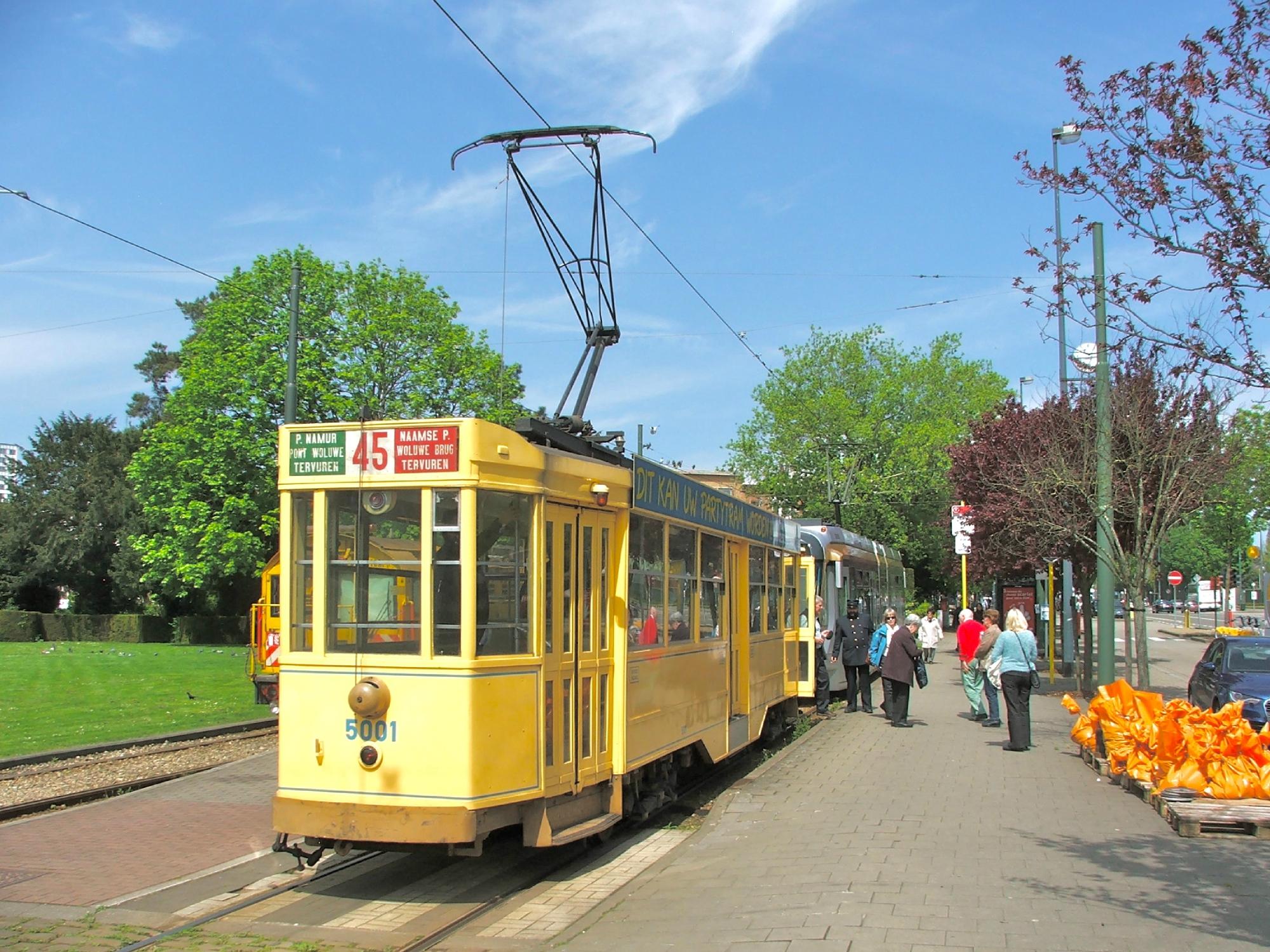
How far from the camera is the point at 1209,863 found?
7.16 metres

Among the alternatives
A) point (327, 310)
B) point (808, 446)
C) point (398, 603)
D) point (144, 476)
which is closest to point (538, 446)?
point (398, 603)

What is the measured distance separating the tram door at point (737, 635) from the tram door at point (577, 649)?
3273mm

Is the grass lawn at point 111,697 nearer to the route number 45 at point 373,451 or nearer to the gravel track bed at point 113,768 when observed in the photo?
the gravel track bed at point 113,768

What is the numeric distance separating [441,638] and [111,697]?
17.2 metres


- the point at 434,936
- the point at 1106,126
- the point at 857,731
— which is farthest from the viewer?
the point at 857,731

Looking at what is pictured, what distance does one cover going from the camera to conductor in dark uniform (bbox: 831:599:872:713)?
55.3ft

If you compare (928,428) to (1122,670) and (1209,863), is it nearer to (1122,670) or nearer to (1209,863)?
(1122,670)

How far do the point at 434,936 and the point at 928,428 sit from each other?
45.5 m

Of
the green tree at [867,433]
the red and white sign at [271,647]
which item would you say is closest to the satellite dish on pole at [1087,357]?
the red and white sign at [271,647]

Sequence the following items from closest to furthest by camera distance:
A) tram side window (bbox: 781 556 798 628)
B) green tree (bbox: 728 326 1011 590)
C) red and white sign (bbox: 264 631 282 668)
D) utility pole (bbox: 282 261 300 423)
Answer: tram side window (bbox: 781 556 798 628) < red and white sign (bbox: 264 631 282 668) < utility pole (bbox: 282 261 300 423) < green tree (bbox: 728 326 1011 590)

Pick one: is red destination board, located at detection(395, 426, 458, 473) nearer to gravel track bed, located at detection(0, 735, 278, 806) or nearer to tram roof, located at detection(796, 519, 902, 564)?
gravel track bed, located at detection(0, 735, 278, 806)

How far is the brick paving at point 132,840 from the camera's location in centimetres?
754

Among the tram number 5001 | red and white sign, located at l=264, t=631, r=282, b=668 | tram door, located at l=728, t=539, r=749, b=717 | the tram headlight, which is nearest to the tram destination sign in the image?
the tram headlight

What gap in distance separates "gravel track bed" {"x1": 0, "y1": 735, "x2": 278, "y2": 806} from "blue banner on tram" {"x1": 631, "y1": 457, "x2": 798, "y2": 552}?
20.7 feet
